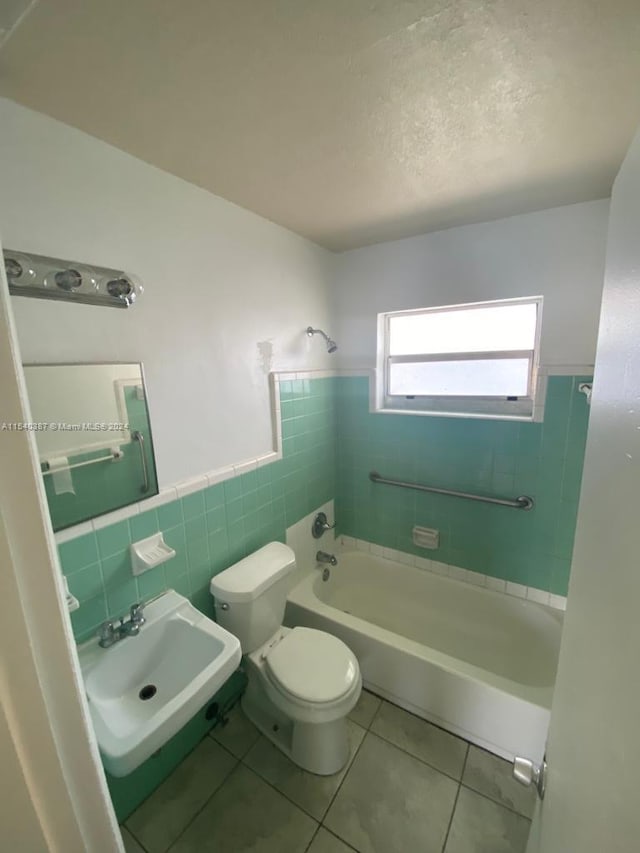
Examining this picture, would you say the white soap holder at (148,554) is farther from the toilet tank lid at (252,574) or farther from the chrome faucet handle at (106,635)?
the toilet tank lid at (252,574)

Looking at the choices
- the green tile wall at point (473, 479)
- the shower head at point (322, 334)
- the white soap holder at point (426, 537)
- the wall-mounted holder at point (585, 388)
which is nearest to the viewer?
the wall-mounted holder at point (585, 388)

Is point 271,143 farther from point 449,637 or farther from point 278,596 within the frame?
point 449,637

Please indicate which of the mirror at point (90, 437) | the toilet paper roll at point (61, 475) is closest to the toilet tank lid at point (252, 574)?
the mirror at point (90, 437)

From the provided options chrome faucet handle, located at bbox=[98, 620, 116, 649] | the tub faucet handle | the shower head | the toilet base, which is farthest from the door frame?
the tub faucet handle

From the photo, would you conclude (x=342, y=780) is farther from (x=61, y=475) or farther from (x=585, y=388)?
(x=585, y=388)

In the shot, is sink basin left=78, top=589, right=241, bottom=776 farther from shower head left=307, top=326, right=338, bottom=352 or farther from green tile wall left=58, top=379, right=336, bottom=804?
shower head left=307, top=326, right=338, bottom=352

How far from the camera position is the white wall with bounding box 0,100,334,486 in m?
0.95

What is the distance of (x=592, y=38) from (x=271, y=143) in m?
0.85

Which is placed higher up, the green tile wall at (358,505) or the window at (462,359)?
the window at (462,359)

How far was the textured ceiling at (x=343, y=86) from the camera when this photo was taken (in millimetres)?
703

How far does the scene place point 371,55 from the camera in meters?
0.79

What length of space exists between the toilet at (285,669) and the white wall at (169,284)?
21.3 inches

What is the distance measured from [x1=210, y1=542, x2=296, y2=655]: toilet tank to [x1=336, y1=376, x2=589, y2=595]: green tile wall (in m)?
0.93

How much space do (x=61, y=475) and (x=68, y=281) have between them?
59cm
